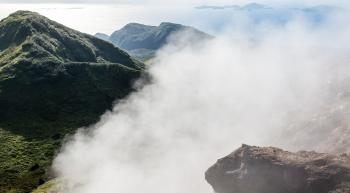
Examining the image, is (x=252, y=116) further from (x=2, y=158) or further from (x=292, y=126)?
(x=2, y=158)

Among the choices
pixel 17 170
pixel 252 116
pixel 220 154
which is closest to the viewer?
pixel 220 154

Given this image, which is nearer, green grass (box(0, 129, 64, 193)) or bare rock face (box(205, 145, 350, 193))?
bare rock face (box(205, 145, 350, 193))

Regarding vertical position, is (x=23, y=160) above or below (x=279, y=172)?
below

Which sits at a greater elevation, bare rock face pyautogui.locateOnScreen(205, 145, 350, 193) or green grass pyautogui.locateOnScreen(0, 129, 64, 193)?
bare rock face pyautogui.locateOnScreen(205, 145, 350, 193)

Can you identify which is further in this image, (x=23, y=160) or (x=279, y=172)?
(x=23, y=160)

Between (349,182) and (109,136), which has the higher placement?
(349,182)

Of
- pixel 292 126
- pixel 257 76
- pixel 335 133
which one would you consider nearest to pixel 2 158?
pixel 257 76

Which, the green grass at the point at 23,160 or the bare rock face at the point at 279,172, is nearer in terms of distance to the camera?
the bare rock face at the point at 279,172

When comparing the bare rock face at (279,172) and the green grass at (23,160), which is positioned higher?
the bare rock face at (279,172)
